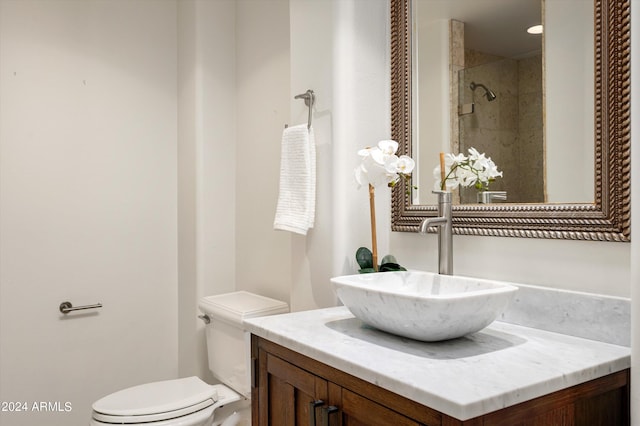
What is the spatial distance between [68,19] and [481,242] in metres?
2.12

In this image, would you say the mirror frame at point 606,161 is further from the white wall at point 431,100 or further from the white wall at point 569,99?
the white wall at point 431,100

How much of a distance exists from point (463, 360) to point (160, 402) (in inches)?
51.1

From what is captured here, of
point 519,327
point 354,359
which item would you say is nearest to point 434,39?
point 519,327

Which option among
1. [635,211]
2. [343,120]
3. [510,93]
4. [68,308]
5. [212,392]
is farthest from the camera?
[68,308]

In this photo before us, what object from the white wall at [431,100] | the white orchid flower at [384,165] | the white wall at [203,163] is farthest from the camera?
the white wall at [203,163]

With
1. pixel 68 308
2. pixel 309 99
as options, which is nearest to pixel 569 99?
pixel 309 99

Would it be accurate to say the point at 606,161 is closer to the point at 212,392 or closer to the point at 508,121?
the point at 508,121

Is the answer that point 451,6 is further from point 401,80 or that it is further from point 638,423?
point 638,423

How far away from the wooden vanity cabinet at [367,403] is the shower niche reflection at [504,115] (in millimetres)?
496

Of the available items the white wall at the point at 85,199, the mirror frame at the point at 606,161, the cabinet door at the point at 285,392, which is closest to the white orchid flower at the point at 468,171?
the mirror frame at the point at 606,161

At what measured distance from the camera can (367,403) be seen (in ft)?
2.98

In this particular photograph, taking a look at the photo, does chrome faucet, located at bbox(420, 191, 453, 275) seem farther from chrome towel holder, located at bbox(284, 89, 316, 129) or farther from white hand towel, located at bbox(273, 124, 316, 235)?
chrome towel holder, located at bbox(284, 89, 316, 129)

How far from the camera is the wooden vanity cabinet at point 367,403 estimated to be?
2.63ft

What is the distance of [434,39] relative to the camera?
1.49 meters
